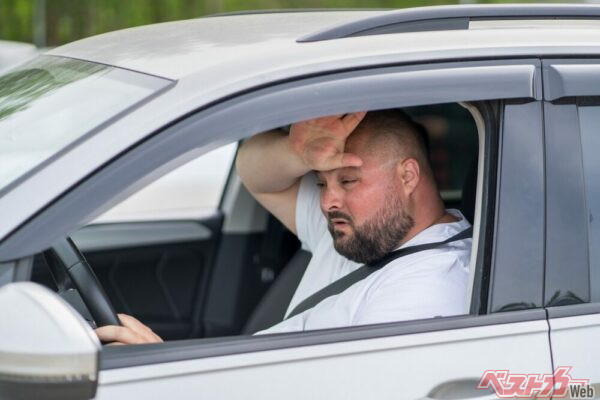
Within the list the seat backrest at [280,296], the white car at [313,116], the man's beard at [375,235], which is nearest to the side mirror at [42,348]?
the white car at [313,116]

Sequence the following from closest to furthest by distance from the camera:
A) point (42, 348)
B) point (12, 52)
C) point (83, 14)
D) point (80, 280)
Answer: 1. point (42, 348)
2. point (80, 280)
3. point (12, 52)
4. point (83, 14)

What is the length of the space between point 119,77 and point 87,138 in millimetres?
320

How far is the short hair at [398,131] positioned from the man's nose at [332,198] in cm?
17

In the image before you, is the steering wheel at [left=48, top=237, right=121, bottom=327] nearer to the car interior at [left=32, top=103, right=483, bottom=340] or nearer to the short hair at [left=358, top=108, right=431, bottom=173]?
the short hair at [left=358, top=108, right=431, bottom=173]

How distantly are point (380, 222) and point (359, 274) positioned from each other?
0.48ft

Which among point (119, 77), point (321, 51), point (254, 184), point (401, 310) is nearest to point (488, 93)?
point (321, 51)

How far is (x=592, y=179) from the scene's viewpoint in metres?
2.17

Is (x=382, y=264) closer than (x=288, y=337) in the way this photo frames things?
No

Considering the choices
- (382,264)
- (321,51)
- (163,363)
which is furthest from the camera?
(382,264)

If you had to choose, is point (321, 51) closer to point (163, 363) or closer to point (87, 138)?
point (87, 138)

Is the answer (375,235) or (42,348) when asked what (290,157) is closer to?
(375,235)

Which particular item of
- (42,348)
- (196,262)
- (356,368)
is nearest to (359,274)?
(356,368)

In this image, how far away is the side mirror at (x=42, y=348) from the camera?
165 centimetres

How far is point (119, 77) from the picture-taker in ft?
6.97
